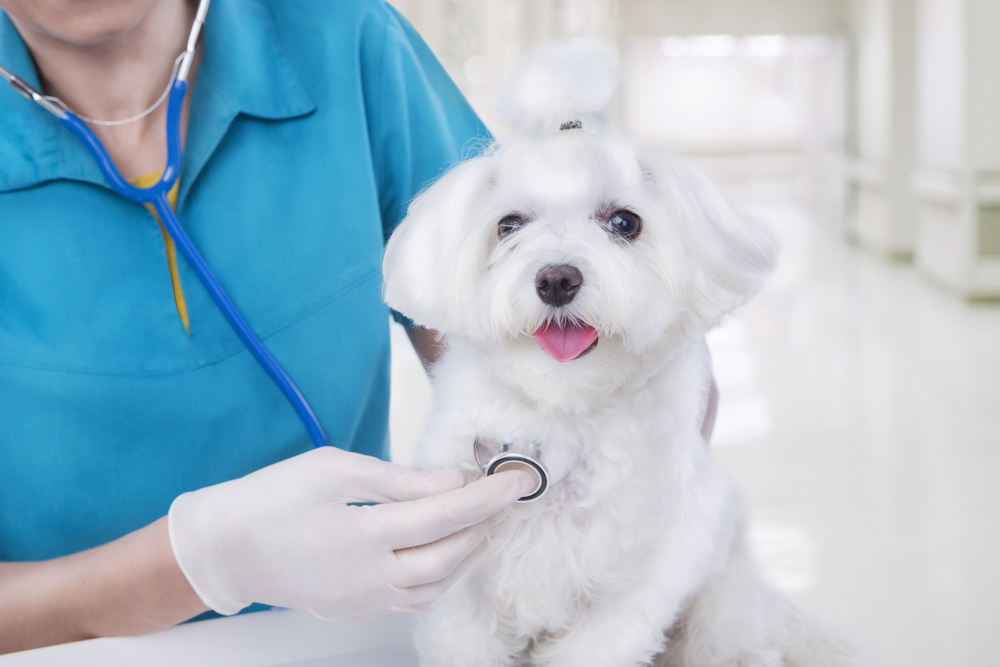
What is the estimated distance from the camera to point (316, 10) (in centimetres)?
99

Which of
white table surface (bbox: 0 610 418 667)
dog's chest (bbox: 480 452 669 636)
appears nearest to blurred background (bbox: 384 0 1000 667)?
dog's chest (bbox: 480 452 669 636)

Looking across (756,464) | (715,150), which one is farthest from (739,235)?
(715,150)

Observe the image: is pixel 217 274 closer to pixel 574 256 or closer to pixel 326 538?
pixel 326 538

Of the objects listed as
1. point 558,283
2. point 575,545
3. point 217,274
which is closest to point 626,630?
point 575,545

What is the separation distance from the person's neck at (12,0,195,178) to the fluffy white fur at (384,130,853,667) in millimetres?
404

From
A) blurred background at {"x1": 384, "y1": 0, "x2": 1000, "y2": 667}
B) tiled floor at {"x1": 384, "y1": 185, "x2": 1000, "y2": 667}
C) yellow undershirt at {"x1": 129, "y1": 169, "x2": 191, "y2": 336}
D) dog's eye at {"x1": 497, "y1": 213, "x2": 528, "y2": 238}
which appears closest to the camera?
dog's eye at {"x1": 497, "y1": 213, "x2": 528, "y2": 238}

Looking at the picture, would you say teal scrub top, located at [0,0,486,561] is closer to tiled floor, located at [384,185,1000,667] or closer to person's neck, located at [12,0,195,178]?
person's neck, located at [12,0,195,178]

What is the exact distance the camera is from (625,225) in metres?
0.71

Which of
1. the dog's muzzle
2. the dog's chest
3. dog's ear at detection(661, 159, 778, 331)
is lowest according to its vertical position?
the dog's chest

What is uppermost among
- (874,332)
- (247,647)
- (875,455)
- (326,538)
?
(326,538)

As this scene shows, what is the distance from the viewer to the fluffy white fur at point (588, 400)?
67 cm

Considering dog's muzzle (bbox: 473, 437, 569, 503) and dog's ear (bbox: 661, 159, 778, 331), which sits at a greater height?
dog's ear (bbox: 661, 159, 778, 331)

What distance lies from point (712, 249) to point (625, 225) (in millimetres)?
83

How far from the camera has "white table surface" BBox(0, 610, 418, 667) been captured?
731 mm
